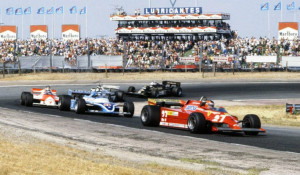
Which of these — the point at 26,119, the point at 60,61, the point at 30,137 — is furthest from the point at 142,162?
the point at 60,61

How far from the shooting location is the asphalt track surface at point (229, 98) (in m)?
17.5

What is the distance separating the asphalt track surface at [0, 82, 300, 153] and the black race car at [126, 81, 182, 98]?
731 mm

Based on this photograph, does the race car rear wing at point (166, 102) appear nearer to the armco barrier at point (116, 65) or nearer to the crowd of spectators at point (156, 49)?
the crowd of spectators at point (156, 49)

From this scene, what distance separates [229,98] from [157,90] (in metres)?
4.57

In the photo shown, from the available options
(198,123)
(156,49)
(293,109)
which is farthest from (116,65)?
(198,123)

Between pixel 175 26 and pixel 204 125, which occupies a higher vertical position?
pixel 175 26

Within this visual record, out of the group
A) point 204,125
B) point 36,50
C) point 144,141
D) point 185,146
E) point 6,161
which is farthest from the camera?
point 36,50

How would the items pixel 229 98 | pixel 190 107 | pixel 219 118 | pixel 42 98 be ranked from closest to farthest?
pixel 219 118 < pixel 190 107 < pixel 42 98 < pixel 229 98

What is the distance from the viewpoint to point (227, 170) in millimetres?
12148

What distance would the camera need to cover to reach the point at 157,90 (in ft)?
133

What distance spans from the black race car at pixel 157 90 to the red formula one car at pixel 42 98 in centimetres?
1037

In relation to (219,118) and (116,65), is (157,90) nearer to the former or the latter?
(116,65)

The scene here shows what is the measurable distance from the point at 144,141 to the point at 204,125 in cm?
237

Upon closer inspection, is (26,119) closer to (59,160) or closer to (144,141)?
(144,141)
